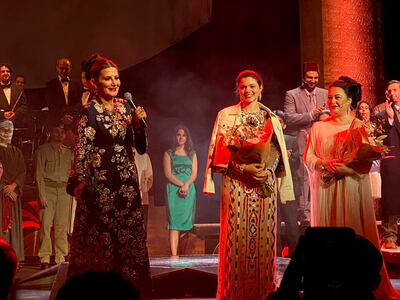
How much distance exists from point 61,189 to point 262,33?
195 inches

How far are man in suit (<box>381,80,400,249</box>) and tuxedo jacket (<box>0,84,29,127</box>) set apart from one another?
15.2 ft

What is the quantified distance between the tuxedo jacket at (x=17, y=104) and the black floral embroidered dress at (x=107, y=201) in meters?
4.31

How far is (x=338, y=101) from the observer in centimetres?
642

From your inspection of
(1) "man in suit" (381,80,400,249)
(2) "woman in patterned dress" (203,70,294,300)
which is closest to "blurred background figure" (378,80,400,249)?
(1) "man in suit" (381,80,400,249)

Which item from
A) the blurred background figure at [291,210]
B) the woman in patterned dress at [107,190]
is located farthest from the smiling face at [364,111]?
the woman in patterned dress at [107,190]

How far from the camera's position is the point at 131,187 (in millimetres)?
5473

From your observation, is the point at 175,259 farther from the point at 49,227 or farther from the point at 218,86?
the point at 218,86

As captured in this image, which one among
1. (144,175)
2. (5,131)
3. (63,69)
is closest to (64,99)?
(63,69)

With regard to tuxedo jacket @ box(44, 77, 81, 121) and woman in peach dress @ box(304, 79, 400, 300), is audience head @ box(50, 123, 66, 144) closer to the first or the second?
tuxedo jacket @ box(44, 77, 81, 121)

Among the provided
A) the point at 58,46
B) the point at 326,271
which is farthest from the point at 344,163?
the point at 58,46

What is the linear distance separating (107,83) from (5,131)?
3.98 m

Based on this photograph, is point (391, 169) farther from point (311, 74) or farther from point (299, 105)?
point (311, 74)

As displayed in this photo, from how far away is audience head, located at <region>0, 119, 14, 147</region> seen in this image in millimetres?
9031

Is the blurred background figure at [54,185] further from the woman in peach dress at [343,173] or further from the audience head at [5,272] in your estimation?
the audience head at [5,272]
